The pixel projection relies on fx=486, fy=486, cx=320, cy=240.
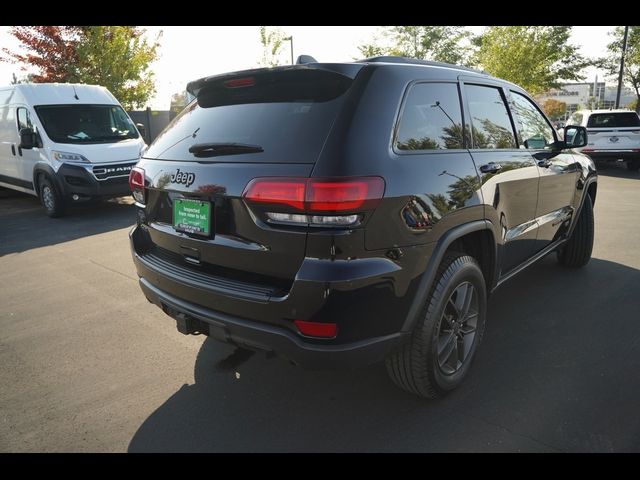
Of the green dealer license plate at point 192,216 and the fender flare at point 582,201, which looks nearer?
the green dealer license plate at point 192,216

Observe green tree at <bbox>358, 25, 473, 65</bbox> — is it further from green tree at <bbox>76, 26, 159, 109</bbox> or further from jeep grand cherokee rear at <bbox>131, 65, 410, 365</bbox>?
jeep grand cherokee rear at <bbox>131, 65, 410, 365</bbox>

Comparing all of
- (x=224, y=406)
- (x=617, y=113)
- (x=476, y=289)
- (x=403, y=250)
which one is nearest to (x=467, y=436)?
(x=476, y=289)

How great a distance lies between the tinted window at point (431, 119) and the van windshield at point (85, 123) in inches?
298

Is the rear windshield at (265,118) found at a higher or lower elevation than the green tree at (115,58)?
lower

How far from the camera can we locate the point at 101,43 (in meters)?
15.6

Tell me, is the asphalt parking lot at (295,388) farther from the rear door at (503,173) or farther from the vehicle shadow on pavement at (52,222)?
the vehicle shadow on pavement at (52,222)

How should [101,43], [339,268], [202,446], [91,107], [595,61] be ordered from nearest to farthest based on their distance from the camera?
[339,268], [202,446], [91,107], [101,43], [595,61]

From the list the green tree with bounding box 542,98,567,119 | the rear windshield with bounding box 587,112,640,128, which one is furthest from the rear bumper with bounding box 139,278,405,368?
the green tree with bounding box 542,98,567,119

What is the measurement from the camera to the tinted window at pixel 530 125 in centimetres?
368

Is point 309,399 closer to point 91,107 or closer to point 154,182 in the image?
point 154,182

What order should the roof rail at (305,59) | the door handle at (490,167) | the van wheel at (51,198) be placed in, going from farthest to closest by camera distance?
the van wheel at (51,198), the door handle at (490,167), the roof rail at (305,59)

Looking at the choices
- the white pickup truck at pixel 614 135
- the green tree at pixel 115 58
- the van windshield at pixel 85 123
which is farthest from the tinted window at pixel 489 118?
the green tree at pixel 115 58

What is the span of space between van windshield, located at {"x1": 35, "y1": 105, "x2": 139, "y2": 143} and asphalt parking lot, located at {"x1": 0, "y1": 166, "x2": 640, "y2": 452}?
486cm
